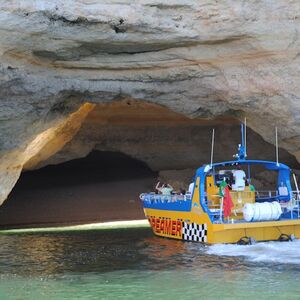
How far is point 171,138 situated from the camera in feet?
74.1

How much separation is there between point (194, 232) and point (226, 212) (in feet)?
3.54

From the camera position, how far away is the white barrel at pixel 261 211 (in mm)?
12362

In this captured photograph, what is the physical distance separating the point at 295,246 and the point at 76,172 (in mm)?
15928

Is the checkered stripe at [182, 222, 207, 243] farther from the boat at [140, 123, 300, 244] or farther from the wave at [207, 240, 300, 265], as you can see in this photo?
the wave at [207, 240, 300, 265]

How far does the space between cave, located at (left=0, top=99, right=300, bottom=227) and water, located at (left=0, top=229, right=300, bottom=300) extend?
25.8 ft

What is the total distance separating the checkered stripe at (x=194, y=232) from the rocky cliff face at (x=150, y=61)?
3.34 metres

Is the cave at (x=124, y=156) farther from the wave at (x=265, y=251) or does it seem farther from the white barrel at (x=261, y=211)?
the wave at (x=265, y=251)

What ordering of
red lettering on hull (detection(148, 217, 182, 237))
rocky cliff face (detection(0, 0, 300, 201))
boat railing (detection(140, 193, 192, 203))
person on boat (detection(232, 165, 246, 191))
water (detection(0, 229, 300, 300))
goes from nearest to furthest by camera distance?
water (detection(0, 229, 300, 300)) < rocky cliff face (detection(0, 0, 300, 201)) < person on boat (detection(232, 165, 246, 191)) < red lettering on hull (detection(148, 217, 182, 237)) < boat railing (detection(140, 193, 192, 203))

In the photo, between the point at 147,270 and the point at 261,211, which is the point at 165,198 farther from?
the point at 147,270

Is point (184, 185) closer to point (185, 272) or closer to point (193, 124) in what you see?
point (193, 124)

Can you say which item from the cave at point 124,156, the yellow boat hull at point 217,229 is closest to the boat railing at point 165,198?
the yellow boat hull at point 217,229

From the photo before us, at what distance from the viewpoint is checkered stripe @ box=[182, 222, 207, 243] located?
12773mm

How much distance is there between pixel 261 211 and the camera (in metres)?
12.5

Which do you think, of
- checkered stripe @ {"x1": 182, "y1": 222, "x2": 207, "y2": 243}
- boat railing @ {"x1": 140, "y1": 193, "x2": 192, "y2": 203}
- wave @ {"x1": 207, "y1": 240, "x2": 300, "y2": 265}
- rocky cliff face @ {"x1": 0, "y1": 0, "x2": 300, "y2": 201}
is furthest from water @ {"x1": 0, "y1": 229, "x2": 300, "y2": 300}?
rocky cliff face @ {"x1": 0, "y1": 0, "x2": 300, "y2": 201}
